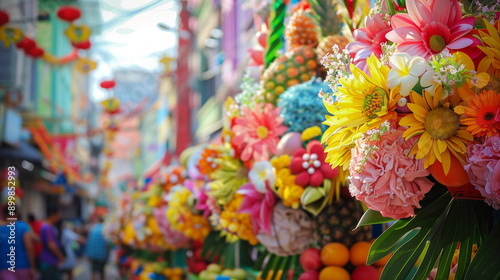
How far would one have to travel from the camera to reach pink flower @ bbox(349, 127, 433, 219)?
127cm

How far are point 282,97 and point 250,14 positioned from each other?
4.29m

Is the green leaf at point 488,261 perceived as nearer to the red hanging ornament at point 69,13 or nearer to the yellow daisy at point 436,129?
the yellow daisy at point 436,129

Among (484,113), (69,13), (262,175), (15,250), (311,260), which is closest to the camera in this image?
(484,113)

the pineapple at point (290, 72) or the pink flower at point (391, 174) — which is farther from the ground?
the pineapple at point (290, 72)

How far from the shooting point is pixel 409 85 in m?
1.23

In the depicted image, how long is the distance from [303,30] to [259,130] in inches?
25.1

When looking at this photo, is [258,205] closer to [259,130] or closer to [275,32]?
[259,130]

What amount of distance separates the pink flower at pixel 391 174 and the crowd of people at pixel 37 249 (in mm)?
4054

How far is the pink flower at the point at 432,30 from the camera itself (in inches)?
48.9

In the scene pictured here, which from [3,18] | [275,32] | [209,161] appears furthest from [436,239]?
[3,18]

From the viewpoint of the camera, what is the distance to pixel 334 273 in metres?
1.95

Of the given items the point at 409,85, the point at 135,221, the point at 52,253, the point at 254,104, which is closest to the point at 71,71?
A: the point at 52,253

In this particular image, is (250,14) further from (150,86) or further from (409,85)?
(150,86)

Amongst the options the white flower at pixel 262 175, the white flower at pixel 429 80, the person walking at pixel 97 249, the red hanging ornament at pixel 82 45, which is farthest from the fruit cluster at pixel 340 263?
the person walking at pixel 97 249
